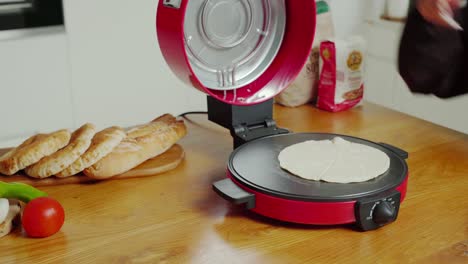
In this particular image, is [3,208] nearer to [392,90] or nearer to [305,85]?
[305,85]

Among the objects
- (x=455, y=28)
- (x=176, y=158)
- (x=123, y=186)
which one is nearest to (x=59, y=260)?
(x=123, y=186)

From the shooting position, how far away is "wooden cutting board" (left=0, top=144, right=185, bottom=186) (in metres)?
1.18

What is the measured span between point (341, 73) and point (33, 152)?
0.77m

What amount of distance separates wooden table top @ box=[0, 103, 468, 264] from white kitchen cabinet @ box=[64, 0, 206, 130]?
686 millimetres

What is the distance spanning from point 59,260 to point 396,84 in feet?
5.39

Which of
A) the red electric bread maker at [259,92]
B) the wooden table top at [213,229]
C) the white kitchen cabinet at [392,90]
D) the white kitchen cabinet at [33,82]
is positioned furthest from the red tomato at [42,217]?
the white kitchen cabinet at [392,90]

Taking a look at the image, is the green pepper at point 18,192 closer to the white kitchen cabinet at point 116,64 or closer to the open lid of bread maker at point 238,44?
the open lid of bread maker at point 238,44

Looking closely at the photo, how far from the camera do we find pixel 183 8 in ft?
3.63

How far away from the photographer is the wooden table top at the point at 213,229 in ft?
3.17

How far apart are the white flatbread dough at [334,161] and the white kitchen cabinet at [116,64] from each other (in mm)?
877

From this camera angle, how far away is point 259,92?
4.30ft

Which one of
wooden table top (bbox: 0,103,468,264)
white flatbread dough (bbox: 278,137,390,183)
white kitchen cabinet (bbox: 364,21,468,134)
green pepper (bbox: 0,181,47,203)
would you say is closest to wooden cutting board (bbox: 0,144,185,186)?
wooden table top (bbox: 0,103,468,264)

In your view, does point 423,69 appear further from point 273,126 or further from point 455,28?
point 273,126

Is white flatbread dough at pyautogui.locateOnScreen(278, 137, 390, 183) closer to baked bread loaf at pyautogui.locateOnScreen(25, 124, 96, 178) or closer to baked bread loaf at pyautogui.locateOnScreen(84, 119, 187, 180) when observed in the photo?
baked bread loaf at pyautogui.locateOnScreen(84, 119, 187, 180)
